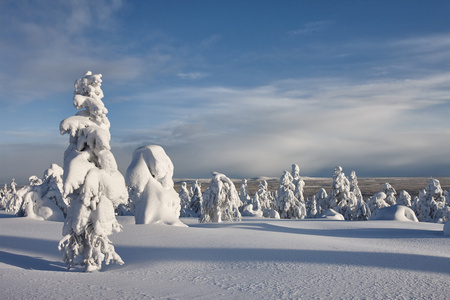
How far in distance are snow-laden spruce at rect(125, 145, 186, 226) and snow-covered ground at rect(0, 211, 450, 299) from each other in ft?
5.95

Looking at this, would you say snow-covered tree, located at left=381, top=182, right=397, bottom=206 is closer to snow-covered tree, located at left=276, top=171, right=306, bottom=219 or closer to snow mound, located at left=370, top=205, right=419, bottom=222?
snow-covered tree, located at left=276, top=171, right=306, bottom=219

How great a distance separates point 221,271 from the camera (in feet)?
23.6

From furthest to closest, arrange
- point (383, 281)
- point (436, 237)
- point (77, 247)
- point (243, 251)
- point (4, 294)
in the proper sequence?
point (436, 237) → point (243, 251) → point (77, 247) → point (383, 281) → point (4, 294)

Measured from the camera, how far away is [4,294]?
5.27 meters

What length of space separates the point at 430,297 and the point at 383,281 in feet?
2.94

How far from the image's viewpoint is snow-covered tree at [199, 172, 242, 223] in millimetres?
20594

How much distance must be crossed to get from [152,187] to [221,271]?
762cm

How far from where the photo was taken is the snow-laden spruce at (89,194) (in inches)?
308

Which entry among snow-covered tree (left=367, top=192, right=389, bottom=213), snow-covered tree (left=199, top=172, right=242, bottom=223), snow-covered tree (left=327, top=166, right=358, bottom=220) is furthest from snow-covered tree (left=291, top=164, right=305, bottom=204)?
snow-covered tree (left=199, top=172, right=242, bottom=223)

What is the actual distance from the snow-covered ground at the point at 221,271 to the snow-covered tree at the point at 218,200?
8691 millimetres

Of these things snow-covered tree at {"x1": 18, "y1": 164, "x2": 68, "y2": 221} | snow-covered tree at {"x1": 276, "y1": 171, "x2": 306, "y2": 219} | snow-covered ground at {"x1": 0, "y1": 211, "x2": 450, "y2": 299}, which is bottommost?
snow-covered tree at {"x1": 276, "y1": 171, "x2": 306, "y2": 219}

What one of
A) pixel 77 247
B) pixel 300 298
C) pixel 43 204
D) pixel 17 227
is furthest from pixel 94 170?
pixel 43 204

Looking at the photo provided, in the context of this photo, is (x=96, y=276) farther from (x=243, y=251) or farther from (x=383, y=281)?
(x=383, y=281)

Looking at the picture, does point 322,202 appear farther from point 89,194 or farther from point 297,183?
point 89,194
